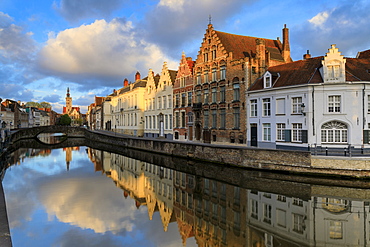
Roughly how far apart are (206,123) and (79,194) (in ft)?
57.8

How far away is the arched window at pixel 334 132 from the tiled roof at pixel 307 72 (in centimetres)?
315

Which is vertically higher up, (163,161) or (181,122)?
(181,122)

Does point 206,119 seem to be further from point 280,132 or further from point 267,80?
point 280,132

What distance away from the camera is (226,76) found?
27.2 meters

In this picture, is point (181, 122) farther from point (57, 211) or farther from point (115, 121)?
point (115, 121)

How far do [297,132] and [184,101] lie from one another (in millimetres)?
16045

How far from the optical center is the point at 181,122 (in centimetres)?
3397

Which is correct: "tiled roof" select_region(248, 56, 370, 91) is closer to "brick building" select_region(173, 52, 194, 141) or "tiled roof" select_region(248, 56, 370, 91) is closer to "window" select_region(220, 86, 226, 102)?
"window" select_region(220, 86, 226, 102)

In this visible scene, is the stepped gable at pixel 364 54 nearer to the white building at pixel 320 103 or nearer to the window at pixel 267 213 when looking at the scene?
the white building at pixel 320 103

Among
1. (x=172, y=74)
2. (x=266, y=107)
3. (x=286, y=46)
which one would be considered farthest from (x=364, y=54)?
(x=172, y=74)

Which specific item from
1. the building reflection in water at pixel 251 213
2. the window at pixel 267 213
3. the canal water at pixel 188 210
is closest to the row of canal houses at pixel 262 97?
the canal water at pixel 188 210

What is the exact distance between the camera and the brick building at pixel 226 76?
83.0 feet

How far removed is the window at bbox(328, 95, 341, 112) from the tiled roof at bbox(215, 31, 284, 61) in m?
9.69

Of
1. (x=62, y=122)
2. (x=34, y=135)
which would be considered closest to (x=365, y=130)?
(x=34, y=135)
